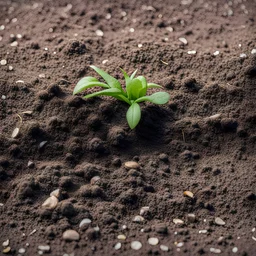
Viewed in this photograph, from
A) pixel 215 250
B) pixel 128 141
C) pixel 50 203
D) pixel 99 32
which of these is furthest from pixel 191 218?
pixel 99 32

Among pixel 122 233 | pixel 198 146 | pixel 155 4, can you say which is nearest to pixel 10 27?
pixel 155 4

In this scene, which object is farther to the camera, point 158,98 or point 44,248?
point 158,98

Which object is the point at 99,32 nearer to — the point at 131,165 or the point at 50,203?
the point at 131,165

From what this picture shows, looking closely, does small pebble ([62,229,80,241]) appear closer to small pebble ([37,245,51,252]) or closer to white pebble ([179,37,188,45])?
small pebble ([37,245,51,252])

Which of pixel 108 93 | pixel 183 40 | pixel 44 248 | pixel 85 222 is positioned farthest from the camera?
pixel 183 40

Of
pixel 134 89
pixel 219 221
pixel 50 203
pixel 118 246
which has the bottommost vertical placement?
pixel 219 221

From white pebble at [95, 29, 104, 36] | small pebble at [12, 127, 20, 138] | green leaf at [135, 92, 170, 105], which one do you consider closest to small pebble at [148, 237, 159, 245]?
green leaf at [135, 92, 170, 105]
